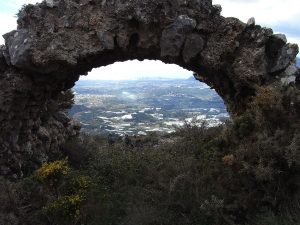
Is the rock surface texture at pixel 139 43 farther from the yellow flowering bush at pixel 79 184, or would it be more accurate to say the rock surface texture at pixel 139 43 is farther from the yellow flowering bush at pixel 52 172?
A: the yellow flowering bush at pixel 79 184

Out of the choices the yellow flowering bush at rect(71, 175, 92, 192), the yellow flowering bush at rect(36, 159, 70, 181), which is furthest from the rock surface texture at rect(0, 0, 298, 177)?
the yellow flowering bush at rect(71, 175, 92, 192)

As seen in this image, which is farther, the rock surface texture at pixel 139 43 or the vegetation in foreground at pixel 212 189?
the rock surface texture at pixel 139 43

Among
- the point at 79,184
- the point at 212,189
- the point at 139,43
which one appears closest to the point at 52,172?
the point at 79,184

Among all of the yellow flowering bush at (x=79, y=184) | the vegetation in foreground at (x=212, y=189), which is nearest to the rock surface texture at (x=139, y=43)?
the vegetation in foreground at (x=212, y=189)

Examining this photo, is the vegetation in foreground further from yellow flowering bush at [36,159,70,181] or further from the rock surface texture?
the rock surface texture

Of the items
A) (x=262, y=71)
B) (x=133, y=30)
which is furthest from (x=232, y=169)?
(x=133, y=30)

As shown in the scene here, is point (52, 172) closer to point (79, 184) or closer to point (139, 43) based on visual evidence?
point (79, 184)
